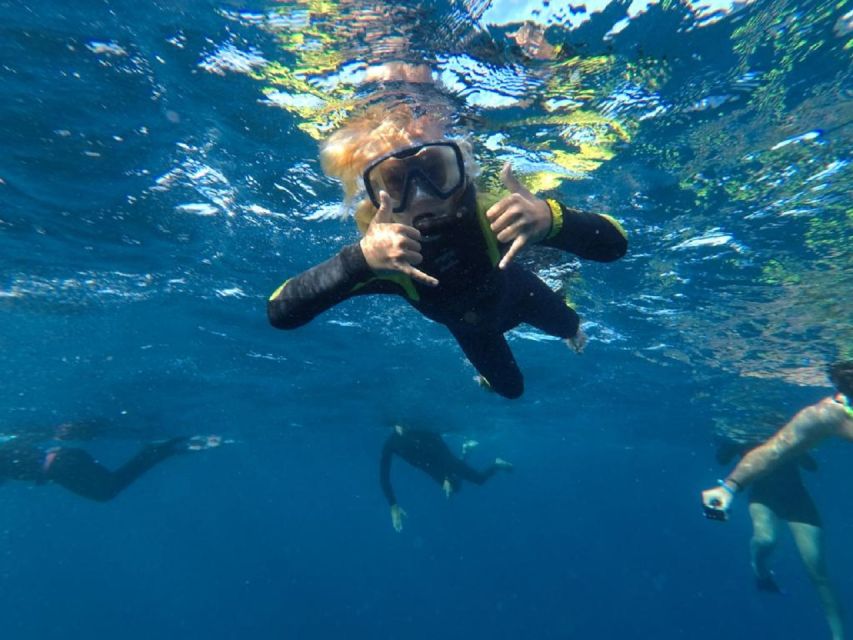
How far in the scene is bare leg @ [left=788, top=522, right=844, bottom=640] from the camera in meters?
14.1

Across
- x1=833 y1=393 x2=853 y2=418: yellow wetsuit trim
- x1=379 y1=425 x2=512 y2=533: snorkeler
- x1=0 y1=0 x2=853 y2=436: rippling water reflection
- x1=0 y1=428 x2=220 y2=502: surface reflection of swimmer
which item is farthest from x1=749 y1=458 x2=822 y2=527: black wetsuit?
x1=0 y1=428 x2=220 y2=502: surface reflection of swimmer

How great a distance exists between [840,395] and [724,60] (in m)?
7.17

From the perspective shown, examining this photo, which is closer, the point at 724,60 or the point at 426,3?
the point at 426,3

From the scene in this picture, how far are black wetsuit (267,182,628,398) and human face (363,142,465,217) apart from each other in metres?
0.17

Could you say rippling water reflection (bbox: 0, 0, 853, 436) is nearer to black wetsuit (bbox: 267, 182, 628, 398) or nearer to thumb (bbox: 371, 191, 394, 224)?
black wetsuit (bbox: 267, 182, 628, 398)

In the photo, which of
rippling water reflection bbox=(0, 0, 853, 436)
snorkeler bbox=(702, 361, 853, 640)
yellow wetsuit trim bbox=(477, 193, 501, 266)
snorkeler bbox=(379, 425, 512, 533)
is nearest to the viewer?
yellow wetsuit trim bbox=(477, 193, 501, 266)

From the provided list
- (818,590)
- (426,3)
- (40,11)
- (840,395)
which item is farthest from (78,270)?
(818,590)

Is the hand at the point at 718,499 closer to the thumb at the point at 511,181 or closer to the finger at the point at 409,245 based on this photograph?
the thumb at the point at 511,181

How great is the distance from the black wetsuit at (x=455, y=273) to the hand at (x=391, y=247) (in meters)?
0.17

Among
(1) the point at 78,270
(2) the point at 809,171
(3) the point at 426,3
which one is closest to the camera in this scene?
(3) the point at 426,3

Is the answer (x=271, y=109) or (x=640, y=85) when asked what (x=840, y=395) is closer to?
(x=640, y=85)

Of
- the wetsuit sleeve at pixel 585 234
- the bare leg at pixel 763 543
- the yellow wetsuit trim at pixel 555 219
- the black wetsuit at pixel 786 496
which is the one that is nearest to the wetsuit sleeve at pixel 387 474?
the bare leg at pixel 763 543

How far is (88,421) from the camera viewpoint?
92.6 feet

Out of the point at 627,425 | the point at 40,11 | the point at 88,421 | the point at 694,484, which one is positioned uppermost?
the point at 40,11
